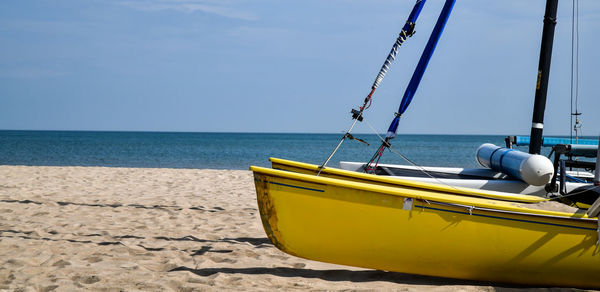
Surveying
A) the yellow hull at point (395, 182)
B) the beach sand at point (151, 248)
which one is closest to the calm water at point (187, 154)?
the beach sand at point (151, 248)

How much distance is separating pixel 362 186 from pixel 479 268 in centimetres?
120

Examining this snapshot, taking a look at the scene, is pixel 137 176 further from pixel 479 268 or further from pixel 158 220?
pixel 479 268

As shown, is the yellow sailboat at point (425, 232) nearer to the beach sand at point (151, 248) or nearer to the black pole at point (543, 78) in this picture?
the beach sand at point (151, 248)

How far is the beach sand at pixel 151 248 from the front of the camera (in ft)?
14.1

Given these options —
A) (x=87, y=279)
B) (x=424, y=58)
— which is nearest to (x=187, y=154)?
(x=424, y=58)

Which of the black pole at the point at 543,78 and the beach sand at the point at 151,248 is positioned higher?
the black pole at the point at 543,78

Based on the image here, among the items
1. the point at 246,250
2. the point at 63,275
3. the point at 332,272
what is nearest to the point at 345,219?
the point at 332,272

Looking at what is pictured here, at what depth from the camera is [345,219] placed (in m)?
4.21

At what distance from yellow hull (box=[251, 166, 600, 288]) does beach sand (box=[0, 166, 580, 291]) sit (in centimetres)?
24

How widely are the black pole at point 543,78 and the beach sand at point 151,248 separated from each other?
3.49 meters

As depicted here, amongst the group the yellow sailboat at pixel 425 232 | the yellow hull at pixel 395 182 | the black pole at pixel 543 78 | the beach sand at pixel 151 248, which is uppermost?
the black pole at pixel 543 78

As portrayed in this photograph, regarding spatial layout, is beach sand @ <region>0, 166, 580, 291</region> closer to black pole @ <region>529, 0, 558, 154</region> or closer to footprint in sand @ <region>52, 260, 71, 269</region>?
footprint in sand @ <region>52, 260, 71, 269</region>

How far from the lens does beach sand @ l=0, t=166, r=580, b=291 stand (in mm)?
4301

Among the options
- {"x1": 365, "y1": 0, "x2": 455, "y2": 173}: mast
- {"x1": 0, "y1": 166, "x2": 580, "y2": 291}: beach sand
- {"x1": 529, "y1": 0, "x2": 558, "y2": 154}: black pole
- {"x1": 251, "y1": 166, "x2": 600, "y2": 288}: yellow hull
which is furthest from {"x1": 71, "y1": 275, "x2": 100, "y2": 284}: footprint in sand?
{"x1": 529, "y1": 0, "x2": 558, "y2": 154}: black pole
